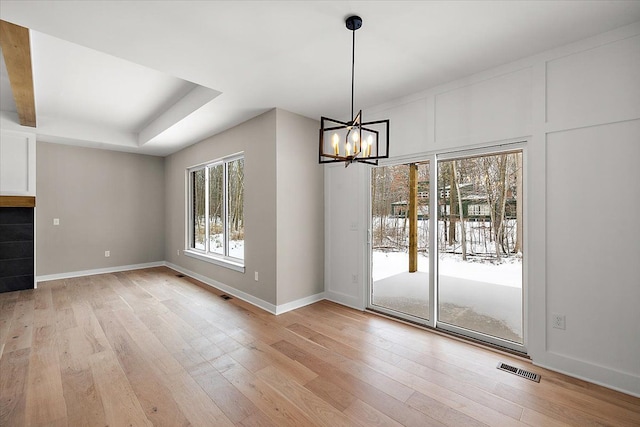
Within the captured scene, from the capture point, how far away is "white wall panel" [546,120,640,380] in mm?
2166

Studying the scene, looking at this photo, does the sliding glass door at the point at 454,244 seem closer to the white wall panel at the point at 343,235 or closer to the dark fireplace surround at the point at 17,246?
the white wall panel at the point at 343,235

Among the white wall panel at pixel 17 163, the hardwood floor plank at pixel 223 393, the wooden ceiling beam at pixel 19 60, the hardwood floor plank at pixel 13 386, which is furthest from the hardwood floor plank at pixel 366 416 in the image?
the white wall panel at pixel 17 163

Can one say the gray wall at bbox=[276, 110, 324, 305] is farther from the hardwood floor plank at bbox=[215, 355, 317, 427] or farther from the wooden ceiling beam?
the wooden ceiling beam

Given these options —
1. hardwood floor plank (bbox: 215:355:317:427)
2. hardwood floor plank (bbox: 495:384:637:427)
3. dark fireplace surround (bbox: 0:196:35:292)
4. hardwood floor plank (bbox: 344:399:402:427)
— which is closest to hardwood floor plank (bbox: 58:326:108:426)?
hardwood floor plank (bbox: 215:355:317:427)

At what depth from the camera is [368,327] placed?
3361 mm

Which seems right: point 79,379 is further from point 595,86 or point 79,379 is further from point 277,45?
point 595,86

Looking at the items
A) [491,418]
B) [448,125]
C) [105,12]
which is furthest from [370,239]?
[105,12]

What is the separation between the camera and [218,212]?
17.6 ft

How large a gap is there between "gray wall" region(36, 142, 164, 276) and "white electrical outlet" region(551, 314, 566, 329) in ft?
24.2

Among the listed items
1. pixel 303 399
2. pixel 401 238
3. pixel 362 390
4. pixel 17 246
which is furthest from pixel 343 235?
pixel 17 246

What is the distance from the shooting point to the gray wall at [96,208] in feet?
17.9

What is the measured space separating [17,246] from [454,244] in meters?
6.88

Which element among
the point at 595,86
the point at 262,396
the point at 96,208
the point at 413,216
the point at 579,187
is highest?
the point at 595,86

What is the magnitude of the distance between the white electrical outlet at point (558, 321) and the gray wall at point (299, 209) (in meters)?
2.77
